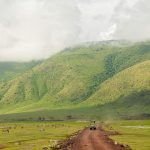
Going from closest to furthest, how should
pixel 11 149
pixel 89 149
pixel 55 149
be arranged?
1. pixel 89 149
2. pixel 55 149
3. pixel 11 149

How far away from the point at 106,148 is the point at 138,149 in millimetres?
6972

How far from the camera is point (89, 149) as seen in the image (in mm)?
89312

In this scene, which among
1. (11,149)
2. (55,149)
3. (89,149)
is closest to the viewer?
(89,149)

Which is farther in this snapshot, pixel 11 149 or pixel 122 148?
pixel 11 149

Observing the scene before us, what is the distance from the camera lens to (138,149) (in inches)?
3578

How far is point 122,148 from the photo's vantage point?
91.2 metres

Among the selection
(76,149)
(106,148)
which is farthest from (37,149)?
(106,148)

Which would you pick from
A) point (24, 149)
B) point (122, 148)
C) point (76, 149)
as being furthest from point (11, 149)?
point (122, 148)

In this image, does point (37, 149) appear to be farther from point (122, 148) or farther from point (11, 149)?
point (122, 148)

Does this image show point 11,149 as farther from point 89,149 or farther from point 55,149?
point 89,149

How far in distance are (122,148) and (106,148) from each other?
12.3 feet

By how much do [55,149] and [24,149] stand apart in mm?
10032

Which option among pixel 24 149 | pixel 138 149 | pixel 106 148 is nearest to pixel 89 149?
pixel 106 148

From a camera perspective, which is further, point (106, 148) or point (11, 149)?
point (11, 149)
